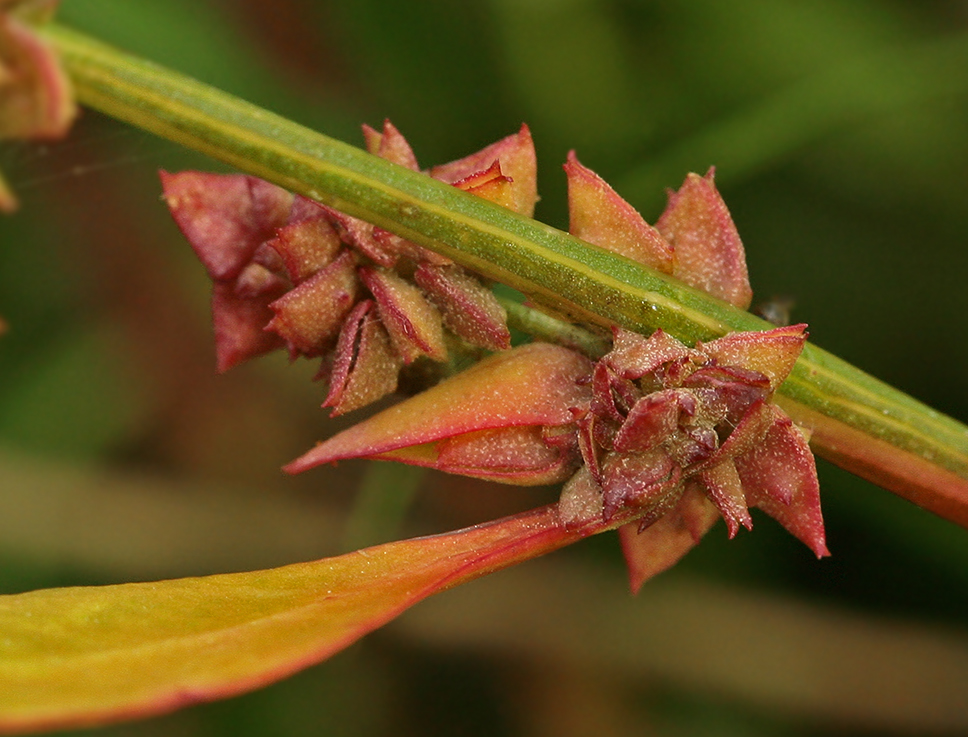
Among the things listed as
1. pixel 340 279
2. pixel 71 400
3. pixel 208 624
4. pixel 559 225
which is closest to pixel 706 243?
pixel 340 279

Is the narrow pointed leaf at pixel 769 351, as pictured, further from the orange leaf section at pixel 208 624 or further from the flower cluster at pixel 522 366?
the orange leaf section at pixel 208 624

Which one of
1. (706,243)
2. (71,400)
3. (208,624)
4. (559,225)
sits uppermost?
(706,243)

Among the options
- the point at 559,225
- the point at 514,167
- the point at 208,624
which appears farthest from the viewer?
the point at 559,225

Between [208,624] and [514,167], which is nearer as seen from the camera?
[208,624]

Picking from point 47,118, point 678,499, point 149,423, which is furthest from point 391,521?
point 47,118

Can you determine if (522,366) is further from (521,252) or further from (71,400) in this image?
(71,400)

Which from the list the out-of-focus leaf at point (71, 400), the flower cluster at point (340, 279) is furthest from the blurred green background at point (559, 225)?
the flower cluster at point (340, 279)

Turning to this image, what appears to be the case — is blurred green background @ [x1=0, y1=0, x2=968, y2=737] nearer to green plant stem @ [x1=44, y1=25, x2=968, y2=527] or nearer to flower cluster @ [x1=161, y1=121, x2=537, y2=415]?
flower cluster @ [x1=161, y1=121, x2=537, y2=415]
